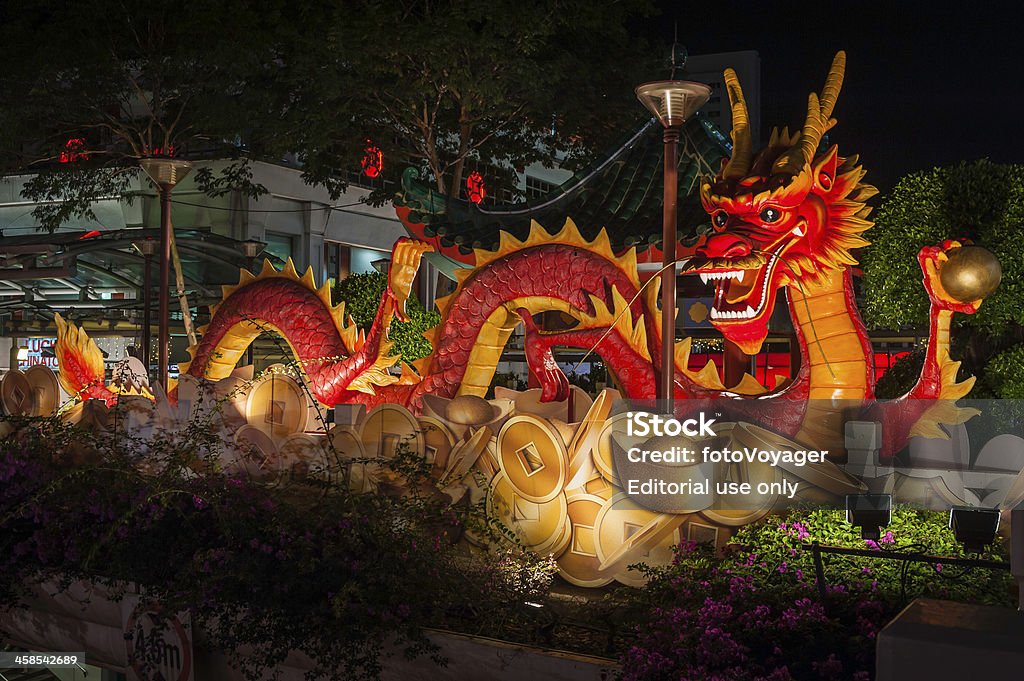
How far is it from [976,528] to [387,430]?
3.97 metres

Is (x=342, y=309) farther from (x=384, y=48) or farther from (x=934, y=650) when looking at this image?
(x=934, y=650)

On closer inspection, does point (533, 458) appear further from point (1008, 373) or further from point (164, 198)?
point (164, 198)

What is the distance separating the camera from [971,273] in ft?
23.3

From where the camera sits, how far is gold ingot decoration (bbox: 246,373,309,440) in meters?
8.80

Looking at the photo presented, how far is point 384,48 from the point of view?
1477 cm

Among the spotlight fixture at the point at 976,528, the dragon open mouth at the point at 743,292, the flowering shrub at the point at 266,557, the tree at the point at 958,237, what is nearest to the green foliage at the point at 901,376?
the tree at the point at 958,237

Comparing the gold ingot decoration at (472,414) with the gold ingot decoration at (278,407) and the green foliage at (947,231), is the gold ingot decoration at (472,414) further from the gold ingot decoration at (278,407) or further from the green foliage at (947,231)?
the green foliage at (947,231)

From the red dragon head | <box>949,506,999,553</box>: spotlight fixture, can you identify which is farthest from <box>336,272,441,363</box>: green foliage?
<box>949,506,999,553</box>: spotlight fixture

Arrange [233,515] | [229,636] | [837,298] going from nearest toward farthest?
[229,636] < [233,515] < [837,298]

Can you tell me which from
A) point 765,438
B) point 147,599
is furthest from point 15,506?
point 765,438

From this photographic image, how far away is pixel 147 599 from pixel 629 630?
2.75 meters

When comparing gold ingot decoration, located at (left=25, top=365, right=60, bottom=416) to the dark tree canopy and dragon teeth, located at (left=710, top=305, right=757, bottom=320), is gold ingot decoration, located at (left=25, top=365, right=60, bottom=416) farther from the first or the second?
dragon teeth, located at (left=710, top=305, right=757, bottom=320)

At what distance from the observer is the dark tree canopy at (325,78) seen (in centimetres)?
1498

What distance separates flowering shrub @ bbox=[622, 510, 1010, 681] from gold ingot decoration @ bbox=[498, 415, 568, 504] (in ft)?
3.52
